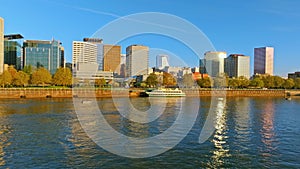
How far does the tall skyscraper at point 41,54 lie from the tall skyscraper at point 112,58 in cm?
4080

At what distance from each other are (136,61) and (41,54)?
5705 centimetres

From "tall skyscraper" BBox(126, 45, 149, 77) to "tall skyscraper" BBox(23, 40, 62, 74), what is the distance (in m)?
42.3

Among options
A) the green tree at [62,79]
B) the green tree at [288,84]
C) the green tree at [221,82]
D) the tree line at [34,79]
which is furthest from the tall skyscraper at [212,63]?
the tree line at [34,79]

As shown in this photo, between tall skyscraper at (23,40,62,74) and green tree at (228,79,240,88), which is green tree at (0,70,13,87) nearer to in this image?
tall skyscraper at (23,40,62,74)

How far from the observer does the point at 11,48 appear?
126500 millimetres

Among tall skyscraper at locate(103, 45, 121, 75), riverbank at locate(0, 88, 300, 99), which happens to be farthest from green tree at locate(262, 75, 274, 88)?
tall skyscraper at locate(103, 45, 121, 75)

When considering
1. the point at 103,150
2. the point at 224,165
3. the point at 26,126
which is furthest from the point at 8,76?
the point at 224,165

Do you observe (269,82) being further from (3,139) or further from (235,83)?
(3,139)

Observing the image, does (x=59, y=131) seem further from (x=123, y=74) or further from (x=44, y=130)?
(x=123, y=74)

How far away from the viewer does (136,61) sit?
171 metres

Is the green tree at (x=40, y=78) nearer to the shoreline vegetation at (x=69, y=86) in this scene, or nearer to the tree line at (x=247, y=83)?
the shoreline vegetation at (x=69, y=86)

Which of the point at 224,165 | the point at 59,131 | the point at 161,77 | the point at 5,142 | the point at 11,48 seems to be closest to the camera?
the point at 224,165

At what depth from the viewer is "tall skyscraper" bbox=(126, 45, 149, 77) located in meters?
156

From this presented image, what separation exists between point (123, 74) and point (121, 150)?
167 m
